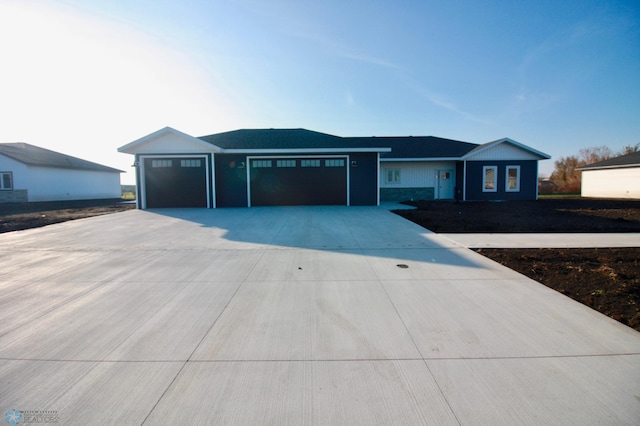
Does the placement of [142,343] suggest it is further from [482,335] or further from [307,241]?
[307,241]

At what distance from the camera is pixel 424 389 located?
91.3 inches

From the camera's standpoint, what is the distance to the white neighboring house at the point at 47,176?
72.8ft

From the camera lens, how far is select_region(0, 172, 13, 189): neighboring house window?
875 inches

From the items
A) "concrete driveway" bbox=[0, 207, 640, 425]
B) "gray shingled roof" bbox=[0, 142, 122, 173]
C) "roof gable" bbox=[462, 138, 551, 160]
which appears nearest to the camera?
"concrete driveway" bbox=[0, 207, 640, 425]

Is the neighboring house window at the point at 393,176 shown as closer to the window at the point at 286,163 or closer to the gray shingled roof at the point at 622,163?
the window at the point at 286,163

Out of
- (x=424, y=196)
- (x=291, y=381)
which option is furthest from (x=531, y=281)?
(x=424, y=196)

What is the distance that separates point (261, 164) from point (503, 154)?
15395 mm

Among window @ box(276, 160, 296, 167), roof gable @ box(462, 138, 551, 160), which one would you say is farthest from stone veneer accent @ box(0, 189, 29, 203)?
roof gable @ box(462, 138, 551, 160)

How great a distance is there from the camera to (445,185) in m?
21.0

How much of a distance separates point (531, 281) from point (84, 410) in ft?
18.1

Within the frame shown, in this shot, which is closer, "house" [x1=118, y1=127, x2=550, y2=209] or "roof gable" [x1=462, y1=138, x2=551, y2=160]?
"house" [x1=118, y1=127, x2=550, y2=209]

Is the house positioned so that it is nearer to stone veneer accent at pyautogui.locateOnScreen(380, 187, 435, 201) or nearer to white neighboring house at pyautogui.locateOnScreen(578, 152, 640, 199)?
stone veneer accent at pyautogui.locateOnScreen(380, 187, 435, 201)

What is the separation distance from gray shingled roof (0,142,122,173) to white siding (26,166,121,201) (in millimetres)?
443

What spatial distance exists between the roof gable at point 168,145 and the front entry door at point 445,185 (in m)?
14.5
